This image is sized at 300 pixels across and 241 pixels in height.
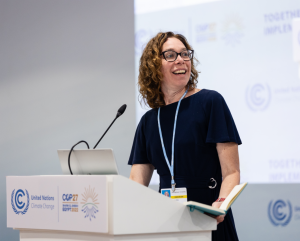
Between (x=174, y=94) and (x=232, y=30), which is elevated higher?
(x=232, y=30)

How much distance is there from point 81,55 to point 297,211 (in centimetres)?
251

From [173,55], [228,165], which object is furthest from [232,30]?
[228,165]

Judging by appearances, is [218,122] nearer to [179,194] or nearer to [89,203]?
[179,194]

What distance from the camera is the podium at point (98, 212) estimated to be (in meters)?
1.03

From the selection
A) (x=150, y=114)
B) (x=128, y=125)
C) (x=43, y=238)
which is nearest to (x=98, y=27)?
(x=128, y=125)

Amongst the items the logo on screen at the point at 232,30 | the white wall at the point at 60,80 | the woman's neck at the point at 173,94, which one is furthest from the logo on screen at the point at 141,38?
the woman's neck at the point at 173,94

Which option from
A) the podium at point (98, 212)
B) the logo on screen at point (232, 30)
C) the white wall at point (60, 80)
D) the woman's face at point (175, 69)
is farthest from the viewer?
the white wall at point (60, 80)

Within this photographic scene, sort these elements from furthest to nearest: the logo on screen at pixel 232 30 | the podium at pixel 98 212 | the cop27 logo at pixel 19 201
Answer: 1. the logo on screen at pixel 232 30
2. the cop27 logo at pixel 19 201
3. the podium at pixel 98 212

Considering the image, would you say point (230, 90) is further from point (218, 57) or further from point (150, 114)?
point (150, 114)

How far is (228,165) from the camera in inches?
57.7

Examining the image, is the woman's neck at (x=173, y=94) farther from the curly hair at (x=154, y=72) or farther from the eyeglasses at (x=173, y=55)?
the eyeglasses at (x=173, y=55)

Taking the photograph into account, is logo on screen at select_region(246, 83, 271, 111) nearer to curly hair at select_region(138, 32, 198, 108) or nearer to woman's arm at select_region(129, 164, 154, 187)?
curly hair at select_region(138, 32, 198, 108)

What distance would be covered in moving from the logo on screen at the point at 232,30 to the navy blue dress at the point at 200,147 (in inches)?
60.2

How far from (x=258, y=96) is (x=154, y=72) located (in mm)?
1419
